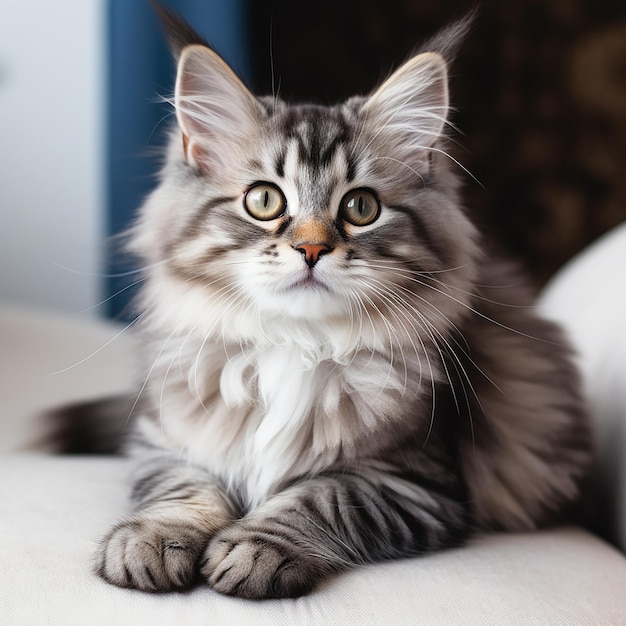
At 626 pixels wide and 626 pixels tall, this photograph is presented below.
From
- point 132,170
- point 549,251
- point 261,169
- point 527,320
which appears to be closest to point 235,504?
point 261,169

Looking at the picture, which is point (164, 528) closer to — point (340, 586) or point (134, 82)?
point (340, 586)

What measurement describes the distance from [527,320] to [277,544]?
2.81 ft

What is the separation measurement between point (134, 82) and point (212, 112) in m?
1.81

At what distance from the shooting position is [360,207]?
1282mm

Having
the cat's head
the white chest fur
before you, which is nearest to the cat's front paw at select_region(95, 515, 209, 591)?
the white chest fur

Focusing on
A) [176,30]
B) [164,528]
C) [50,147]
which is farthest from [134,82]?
[164,528]

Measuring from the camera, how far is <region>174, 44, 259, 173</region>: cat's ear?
1.31 meters

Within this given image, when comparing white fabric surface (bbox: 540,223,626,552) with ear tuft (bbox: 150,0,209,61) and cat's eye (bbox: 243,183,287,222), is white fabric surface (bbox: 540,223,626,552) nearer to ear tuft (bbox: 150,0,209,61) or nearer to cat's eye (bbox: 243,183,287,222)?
cat's eye (bbox: 243,183,287,222)

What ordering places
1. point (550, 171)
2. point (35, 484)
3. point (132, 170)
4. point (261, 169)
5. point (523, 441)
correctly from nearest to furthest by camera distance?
point (261, 169)
point (35, 484)
point (523, 441)
point (132, 170)
point (550, 171)

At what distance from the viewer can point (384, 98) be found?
136cm

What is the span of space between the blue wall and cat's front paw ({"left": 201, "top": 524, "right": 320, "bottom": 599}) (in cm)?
187

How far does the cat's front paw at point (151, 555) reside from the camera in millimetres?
1010

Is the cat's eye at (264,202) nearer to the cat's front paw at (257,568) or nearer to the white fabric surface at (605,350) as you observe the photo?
the cat's front paw at (257,568)

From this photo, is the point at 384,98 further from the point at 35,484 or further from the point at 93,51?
the point at 93,51
